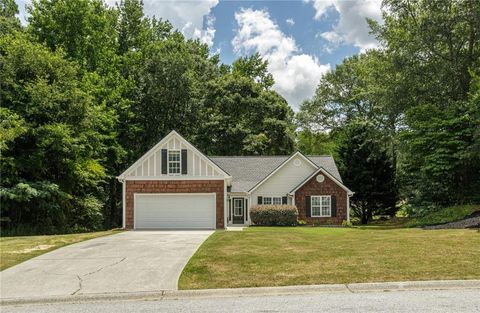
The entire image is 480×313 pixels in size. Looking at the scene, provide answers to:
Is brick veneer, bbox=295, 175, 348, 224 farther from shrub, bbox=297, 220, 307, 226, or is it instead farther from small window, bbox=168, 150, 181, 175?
small window, bbox=168, 150, 181, 175

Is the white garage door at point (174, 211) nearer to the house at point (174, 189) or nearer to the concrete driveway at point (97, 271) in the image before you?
the house at point (174, 189)

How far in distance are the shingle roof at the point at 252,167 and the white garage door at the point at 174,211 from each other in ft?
19.6

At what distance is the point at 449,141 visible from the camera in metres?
→ 26.4

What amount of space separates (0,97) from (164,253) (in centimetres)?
1645

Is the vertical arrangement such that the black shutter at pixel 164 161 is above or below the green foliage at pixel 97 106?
below

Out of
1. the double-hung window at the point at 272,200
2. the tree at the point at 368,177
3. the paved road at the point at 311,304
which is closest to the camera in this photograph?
the paved road at the point at 311,304

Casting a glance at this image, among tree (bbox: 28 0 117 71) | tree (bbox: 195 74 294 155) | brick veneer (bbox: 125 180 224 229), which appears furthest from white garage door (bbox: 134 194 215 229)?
tree (bbox: 195 74 294 155)

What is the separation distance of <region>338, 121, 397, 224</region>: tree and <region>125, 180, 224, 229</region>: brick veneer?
15434mm

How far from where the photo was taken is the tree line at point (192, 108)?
968 inches

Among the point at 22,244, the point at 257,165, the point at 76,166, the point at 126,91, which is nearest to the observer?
the point at 22,244

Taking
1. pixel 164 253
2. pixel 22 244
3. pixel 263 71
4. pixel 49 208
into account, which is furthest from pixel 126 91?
pixel 164 253

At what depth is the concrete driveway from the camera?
8957mm

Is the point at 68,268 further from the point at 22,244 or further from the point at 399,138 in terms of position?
the point at 399,138

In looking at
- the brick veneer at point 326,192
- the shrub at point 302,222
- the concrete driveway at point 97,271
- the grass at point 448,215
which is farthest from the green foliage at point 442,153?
the concrete driveway at point 97,271
